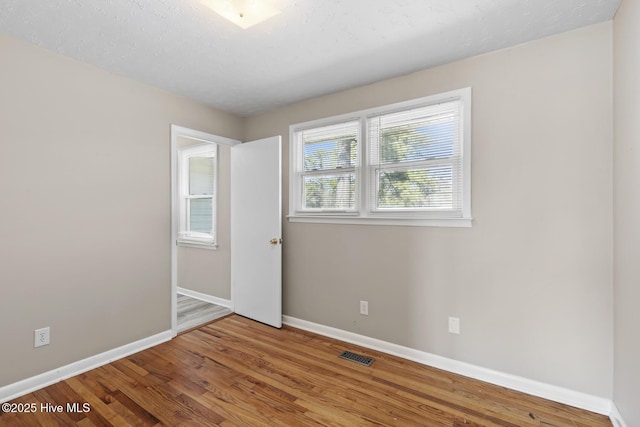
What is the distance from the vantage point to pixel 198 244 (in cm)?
425

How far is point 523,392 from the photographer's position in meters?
2.09

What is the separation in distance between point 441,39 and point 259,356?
2.88 meters

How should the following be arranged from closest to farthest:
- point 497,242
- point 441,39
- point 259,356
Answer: point 441,39
point 497,242
point 259,356

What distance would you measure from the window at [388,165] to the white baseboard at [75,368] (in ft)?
5.98

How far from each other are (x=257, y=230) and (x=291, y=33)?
2049 millimetres

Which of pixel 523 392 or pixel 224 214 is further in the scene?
pixel 224 214

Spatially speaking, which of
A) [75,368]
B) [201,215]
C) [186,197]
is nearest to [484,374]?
[75,368]

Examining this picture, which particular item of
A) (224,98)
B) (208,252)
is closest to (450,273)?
(224,98)

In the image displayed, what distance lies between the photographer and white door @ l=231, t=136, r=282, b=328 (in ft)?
10.5

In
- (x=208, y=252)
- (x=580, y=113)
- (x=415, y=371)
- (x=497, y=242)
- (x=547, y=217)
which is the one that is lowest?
(x=415, y=371)

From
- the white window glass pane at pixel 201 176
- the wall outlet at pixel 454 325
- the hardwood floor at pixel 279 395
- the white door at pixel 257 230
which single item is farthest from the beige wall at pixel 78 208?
the wall outlet at pixel 454 325

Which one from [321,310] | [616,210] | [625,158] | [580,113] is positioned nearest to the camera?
[625,158]

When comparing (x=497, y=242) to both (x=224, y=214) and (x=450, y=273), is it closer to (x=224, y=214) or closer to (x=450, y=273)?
(x=450, y=273)

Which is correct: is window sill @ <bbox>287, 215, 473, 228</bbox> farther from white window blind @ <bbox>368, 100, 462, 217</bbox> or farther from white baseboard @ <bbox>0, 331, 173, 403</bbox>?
white baseboard @ <bbox>0, 331, 173, 403</bbox>
